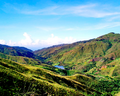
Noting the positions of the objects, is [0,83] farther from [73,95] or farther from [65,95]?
[73,95]

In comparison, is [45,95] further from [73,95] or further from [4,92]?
[73,95]

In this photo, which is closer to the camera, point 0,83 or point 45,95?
point 0,83

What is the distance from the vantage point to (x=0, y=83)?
97.2 ft

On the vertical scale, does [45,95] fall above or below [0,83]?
below

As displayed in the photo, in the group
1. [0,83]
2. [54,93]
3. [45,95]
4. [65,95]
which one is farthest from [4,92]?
[65,95]

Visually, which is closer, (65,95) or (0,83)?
(0,83)

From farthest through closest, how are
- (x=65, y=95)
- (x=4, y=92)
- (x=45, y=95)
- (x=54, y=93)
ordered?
1. (x=65, y=95)
2. (x=54, y=93)
3. (x=45, y=95)
4. (x=4, y=92)

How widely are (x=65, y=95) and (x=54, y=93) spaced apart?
7288mm

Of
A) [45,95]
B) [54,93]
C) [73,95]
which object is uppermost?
[45,95]

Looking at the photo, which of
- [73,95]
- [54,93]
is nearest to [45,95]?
[54,93]

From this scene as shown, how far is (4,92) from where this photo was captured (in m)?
25.7

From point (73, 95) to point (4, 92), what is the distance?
38055 millimetres

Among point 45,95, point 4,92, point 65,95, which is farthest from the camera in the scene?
point 65,95

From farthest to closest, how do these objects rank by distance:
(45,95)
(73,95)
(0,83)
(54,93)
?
1. (73,95)
2. (54,93)
3. (45,95)
4. (0,83)
